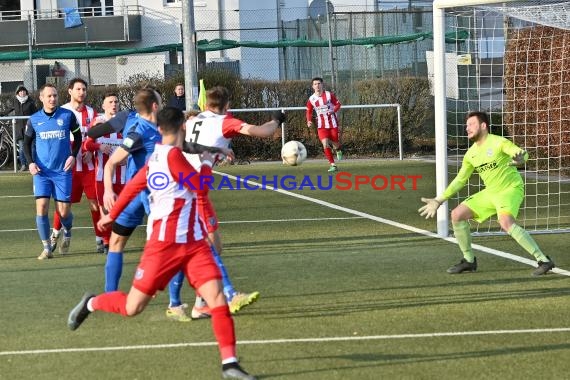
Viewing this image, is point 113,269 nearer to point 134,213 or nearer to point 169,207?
point 134,213

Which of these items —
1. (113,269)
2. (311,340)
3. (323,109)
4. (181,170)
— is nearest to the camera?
(181,170)

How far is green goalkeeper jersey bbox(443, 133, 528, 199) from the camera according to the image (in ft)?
34.0

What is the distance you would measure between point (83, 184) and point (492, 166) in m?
5.04

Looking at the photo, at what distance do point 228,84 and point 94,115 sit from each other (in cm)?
1492

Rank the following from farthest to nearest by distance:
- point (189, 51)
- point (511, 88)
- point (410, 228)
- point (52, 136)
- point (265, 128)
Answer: point (189, 51), point (511, 88), point (410, 228), point (52, 136), point (265, 128)

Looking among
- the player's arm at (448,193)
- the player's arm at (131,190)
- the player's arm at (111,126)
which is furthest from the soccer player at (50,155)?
the player's arm at (131,190)

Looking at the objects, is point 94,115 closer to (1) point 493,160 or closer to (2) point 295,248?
(2) point 295,248

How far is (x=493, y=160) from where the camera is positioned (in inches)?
408

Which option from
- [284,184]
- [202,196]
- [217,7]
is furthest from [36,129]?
[217,7]

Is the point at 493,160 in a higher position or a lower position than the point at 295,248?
higher

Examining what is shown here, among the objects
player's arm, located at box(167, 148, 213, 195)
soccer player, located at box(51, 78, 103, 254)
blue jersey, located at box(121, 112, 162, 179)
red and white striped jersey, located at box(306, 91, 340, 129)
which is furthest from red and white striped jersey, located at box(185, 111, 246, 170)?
red and white striped jersey, located at box(306, 91, 340, 129)

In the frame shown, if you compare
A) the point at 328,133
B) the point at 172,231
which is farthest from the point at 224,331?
the point at 328,133

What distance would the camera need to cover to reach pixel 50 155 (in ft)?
39.9

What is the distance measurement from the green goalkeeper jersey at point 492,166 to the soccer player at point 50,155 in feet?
14.3
